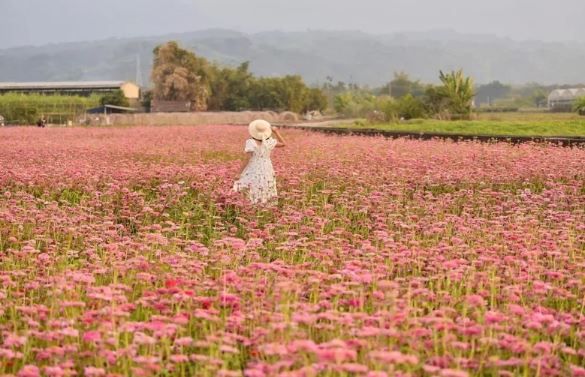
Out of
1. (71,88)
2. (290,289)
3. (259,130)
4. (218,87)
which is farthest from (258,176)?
(71,88)

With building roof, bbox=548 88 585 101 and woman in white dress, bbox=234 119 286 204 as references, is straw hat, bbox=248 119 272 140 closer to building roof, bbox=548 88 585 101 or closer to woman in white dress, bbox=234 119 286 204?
woman in white dress, bbox=234 119 286 204

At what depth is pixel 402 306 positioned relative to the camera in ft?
15.4

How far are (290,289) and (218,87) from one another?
271 ft

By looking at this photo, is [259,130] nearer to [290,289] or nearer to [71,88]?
[290,289]

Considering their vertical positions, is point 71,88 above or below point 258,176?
above

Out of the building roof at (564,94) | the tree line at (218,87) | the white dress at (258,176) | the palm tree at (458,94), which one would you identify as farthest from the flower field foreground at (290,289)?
the building roof at (564,94)

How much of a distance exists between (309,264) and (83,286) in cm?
160

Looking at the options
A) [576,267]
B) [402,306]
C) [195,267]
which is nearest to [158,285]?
[195,267]

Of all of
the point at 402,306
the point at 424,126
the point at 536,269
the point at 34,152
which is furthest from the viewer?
the point at 424,126

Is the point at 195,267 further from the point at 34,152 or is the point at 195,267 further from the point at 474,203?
the point at 34,152

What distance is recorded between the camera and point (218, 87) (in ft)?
283

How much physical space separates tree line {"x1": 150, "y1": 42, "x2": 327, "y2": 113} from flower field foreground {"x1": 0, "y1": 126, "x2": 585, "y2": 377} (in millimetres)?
64143

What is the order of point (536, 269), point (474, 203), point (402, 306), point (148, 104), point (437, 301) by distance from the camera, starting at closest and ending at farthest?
1. point (402, 306)
2. point (437, 301)
3. point (536, 269)
4. point (474, 203)
5. point (148, 104)

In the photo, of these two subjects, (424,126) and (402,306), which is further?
(424,126)
